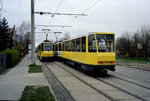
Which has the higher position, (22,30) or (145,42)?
(22,30)

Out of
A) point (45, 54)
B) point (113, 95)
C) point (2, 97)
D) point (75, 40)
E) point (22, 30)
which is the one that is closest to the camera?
point (2, 97)

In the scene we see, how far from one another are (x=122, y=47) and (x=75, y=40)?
159 ft

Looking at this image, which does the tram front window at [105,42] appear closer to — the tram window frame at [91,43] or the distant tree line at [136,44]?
the tram window frame at [91,43]

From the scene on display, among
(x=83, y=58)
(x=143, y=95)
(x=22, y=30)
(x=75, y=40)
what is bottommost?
(x=143, y=95)

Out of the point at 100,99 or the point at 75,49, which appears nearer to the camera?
the point at 100,99

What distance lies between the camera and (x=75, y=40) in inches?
631

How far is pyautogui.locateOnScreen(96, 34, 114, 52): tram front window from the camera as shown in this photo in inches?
488

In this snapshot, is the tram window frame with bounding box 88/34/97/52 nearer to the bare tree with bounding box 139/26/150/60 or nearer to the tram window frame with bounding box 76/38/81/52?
the tram window frame with bounding box 76/38/81/52

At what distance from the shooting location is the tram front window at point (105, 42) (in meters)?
12.4

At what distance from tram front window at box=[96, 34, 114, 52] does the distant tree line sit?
109ft

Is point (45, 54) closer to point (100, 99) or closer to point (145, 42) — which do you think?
point (100, 99)

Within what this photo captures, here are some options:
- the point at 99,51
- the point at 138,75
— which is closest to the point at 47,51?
the point at 99,51

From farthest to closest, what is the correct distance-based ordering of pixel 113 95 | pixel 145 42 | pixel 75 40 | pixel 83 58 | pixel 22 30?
pixel 22 30
pixel 145 42
pixel 75 40
pixel 83 58
pixel 113 95

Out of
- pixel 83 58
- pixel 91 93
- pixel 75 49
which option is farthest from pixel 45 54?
pixel 91 93
